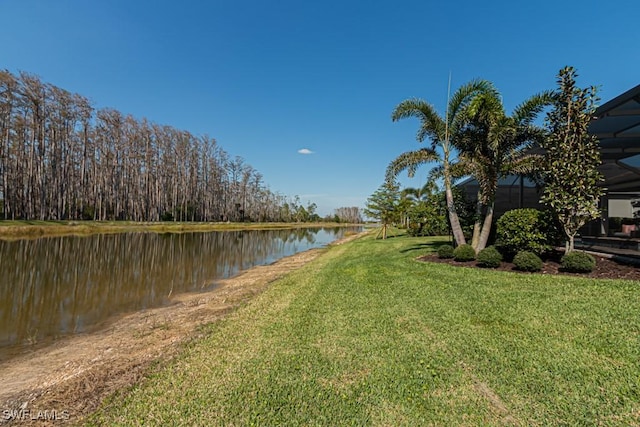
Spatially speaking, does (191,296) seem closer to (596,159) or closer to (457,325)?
(457,325)

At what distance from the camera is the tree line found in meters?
32.9

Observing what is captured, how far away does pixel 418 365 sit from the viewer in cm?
348

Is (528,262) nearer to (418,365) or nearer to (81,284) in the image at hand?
(418,365)

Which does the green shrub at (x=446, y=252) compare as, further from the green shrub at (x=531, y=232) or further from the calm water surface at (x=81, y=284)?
the calm water surface at (x=81, y=284)

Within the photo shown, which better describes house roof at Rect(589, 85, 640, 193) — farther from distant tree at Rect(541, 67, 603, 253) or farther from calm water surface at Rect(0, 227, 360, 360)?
calm water surface at Rect(0, 227, 360, 360)

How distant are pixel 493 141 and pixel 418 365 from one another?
8163 mm

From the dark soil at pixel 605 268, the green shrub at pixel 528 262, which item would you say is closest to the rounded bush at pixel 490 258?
the dark soil at pixel 605 268

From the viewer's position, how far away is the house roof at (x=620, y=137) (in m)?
7.87

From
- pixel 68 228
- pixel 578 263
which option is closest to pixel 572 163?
pixel 578 263

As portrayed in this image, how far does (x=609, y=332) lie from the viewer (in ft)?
12.9

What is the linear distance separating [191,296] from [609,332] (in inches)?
369

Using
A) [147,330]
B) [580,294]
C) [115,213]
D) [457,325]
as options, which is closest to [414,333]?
[457,325]

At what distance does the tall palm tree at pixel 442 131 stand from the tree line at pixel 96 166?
127 ft

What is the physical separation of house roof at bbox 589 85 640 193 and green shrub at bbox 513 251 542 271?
383 cm
